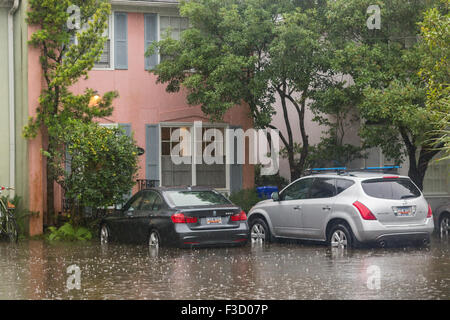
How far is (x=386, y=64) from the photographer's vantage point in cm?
1986

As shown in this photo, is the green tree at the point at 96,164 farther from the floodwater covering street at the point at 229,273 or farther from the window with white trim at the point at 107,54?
the window with white trim at the point at 107,54

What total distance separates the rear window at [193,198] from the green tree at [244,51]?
14.7 ft

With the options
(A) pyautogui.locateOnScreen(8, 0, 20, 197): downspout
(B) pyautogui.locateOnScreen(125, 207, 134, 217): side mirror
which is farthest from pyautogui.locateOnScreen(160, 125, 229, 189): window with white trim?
(B) pyautogui.locateOnScreen(125, 207, 134, 217): side mirror

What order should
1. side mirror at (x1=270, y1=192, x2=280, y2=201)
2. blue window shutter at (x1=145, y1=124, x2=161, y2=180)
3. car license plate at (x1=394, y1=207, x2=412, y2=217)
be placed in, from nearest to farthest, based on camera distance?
car license plate at (x1=394, y1=207, x2=412, y2=217) → side mirror at (x1=270, y1=192, x2=280, y2=201) → blue window shutter at (x1=145, y1=124, x2=161, y2=180)

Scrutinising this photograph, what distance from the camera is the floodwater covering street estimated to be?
1020 centimetres

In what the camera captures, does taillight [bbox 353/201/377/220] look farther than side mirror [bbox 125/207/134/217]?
No

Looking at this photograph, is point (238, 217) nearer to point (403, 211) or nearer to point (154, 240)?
point (154, 240)

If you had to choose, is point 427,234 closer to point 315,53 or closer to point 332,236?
point 332,236

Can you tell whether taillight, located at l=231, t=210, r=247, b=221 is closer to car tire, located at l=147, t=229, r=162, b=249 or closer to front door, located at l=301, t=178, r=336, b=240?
front door, located at l=301, t=178, r=336, b=240

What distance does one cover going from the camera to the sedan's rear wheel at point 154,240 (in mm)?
16375

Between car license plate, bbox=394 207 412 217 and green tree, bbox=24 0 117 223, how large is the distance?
8854 mm

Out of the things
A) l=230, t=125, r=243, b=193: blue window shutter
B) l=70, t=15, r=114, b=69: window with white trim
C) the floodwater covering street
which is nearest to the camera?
the floodwater covering street

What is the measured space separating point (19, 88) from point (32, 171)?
2.40 metres

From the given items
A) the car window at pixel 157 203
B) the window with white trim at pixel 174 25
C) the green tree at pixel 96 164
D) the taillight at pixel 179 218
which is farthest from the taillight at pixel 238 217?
the window with white trim at pixel 174 25
